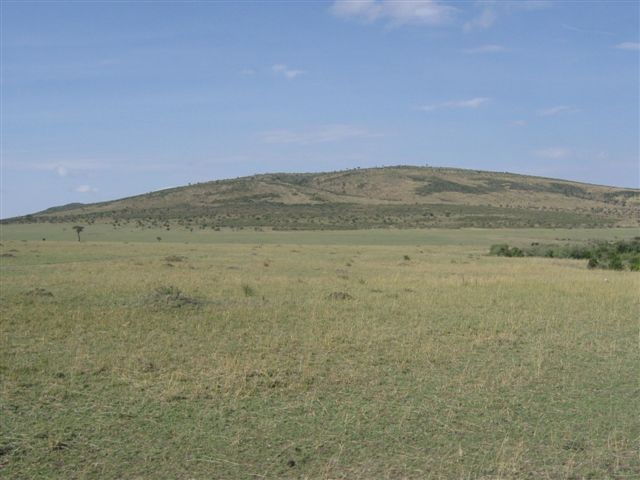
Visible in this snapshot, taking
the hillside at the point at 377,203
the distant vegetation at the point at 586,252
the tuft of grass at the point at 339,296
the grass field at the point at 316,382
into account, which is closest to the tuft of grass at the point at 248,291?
the grass field at the point at 316,382

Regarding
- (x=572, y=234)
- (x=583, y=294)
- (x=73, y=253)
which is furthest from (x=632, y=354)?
(x=572, y=234)

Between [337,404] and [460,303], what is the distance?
1056cm

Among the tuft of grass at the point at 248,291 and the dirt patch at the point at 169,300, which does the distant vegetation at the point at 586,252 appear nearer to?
the tuft of grass at the point at 248,291

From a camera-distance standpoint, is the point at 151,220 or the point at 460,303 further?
the point at 151,220

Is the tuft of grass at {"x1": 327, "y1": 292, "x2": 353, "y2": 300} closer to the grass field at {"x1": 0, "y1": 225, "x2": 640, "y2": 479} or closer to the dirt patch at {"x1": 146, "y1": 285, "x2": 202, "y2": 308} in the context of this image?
the grass field at {"x1": 0, "y1": 225, "x2": 640, "y2": 479}

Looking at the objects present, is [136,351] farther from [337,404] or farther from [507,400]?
[507,400]

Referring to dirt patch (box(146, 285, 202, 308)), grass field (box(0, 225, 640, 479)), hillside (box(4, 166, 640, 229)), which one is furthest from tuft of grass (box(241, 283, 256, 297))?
hillside (box(4, 166, 640, 229))

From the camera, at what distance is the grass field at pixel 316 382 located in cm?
734

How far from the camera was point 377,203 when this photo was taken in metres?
119

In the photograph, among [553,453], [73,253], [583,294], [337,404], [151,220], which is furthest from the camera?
[151,220]

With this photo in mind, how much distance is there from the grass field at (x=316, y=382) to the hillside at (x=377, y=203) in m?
65.4

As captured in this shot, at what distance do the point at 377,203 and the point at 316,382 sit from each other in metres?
109

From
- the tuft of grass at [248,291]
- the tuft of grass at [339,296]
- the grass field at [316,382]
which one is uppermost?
the tuft of grass at [248,291]

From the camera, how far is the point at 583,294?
21641 mm
